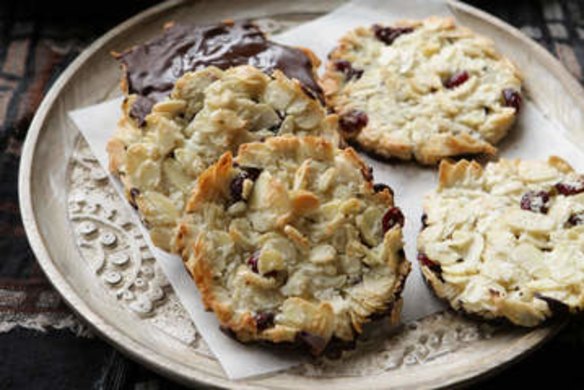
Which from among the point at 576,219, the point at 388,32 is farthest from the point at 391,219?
the point at 388,32

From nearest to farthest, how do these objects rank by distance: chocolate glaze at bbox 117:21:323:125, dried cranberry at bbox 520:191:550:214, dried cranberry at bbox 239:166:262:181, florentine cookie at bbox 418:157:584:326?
1. florentine cookie at bbox 418:157:584:326
2. dried cranberry at bbox 239:166:262:181
3. dried cranberry at bbox 520:191:550:214
4. chocolate glaze at bbox 117:21:323:125

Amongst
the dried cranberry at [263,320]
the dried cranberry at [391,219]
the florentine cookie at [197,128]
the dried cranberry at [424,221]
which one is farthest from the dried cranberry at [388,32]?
the dried cranberry at [263,320]

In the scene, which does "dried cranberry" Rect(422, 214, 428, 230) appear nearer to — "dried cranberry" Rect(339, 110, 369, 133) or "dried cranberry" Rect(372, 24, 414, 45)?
"dried cranberry" Rect(339, 110, 369, 133)

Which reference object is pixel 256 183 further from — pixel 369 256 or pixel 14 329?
pixel 14 329

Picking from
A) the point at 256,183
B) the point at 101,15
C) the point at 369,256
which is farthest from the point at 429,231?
the point at 101,15

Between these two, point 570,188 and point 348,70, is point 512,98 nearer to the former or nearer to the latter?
point 570,188

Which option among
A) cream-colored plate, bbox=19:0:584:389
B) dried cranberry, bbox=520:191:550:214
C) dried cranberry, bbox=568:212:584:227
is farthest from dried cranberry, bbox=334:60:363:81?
dried cranberry, bbox=568:212:584:227
